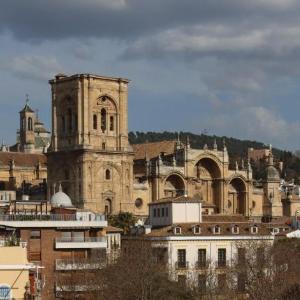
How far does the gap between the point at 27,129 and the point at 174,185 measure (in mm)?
64148

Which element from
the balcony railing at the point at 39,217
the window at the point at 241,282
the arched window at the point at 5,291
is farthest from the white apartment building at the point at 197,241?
the arched window at the point at 5,291

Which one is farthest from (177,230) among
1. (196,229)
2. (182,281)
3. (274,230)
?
(274,230)

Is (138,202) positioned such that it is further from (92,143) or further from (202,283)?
(202,283)

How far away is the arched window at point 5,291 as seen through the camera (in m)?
42.5

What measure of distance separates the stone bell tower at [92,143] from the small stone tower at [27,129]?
2462 inches

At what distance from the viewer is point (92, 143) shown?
114500 millimetres

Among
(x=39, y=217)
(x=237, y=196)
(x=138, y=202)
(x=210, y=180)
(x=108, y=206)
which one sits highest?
(x=210, y=180)

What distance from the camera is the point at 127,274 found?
5816 centimetres

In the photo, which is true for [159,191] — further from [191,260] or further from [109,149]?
[191,260]

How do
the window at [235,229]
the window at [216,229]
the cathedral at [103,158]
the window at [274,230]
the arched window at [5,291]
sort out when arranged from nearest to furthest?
the arched window at [5,291] < the window at [216,229] < the window at [235,229] < the window at [274,230] < the cathedral at [103,158]

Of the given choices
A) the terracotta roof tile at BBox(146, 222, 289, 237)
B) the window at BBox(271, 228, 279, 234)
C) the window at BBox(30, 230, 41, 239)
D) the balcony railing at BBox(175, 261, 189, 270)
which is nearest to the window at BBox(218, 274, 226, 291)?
the balcony railing at BBox(175, 261, 189, 270)

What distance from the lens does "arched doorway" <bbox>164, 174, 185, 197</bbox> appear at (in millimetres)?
123938

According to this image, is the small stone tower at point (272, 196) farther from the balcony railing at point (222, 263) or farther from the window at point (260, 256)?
the window at point (260, 256)

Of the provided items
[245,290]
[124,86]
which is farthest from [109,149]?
[245,290]
